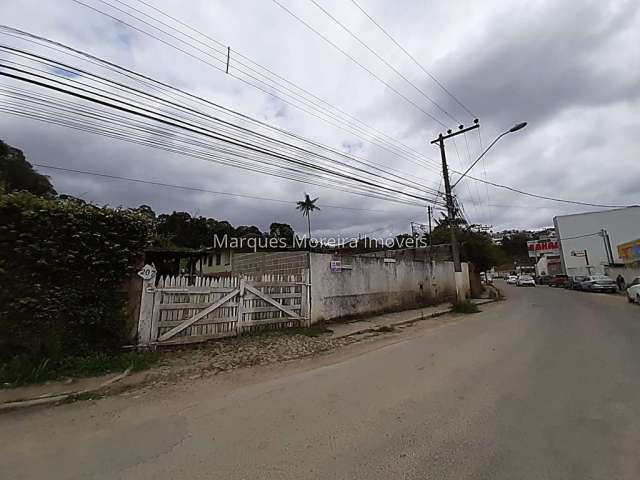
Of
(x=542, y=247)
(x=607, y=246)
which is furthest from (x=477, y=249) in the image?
(x=542, y=247)

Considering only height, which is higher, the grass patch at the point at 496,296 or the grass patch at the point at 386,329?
the grass patch at the point at 496,296

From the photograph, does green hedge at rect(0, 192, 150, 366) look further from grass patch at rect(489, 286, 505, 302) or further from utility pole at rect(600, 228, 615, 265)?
utility pole at rect(600, 228, 615, 265)

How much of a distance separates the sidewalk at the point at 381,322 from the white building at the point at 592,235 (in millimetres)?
37080

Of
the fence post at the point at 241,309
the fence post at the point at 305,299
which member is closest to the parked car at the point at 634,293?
the fence post at the point at 305,299

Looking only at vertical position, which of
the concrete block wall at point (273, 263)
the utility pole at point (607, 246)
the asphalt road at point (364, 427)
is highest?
the utility pole at point (607, 246)

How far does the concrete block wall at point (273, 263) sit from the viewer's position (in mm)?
11544

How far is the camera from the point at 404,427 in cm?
360

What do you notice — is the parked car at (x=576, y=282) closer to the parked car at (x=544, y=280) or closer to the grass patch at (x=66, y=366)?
the parked car at (x=544, y=280)

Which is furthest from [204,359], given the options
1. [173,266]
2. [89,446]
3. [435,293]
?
[435,293]

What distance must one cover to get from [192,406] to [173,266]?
557 inches

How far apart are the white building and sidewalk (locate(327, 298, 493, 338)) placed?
122 ft

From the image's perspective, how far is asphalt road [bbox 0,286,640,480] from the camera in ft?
9.43

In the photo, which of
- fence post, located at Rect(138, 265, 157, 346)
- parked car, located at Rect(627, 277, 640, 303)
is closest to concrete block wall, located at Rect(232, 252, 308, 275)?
fence post, located at Rect(138, 265, 157, 346)

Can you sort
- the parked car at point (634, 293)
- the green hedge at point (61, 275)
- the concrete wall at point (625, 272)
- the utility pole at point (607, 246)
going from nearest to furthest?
the green hedge at point (61, 275), the parked car at point (634, 293), the concrete wall at point (625, 272), the utility pole at point (607, 246)
